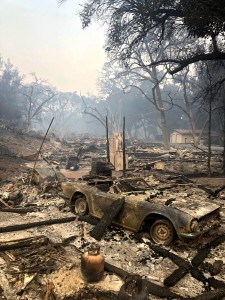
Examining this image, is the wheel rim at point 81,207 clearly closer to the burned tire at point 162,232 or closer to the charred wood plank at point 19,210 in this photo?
the charred wood plank at point 19,210

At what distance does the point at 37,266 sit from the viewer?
4770mm

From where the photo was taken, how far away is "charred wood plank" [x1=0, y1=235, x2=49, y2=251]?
5.48 meters

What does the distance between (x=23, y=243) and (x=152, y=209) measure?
9.42 feet

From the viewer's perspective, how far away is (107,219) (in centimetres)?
636

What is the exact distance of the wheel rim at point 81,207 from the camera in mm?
7613

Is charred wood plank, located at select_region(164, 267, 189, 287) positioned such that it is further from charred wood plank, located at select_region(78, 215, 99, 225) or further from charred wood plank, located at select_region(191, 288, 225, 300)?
charred wood plank, located at select_region(78, 215, 99, 225)

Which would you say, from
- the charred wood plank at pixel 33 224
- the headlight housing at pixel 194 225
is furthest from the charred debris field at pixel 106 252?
the headlight housing at pixel 194 225

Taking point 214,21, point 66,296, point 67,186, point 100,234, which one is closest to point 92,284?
point 66,296

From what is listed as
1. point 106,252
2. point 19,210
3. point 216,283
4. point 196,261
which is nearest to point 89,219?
point 106,252

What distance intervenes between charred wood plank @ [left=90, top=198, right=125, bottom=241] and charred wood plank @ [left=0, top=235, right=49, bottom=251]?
1.12 m

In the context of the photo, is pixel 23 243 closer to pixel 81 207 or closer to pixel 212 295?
pixel 81 207

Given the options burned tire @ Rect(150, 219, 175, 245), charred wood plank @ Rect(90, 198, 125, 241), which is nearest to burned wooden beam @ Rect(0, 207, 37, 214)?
charred wood plank @ Rect(90, 198, 125, 241)

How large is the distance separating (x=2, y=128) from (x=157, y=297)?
31.8 meters

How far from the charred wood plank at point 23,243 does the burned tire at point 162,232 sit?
235 centimetres
